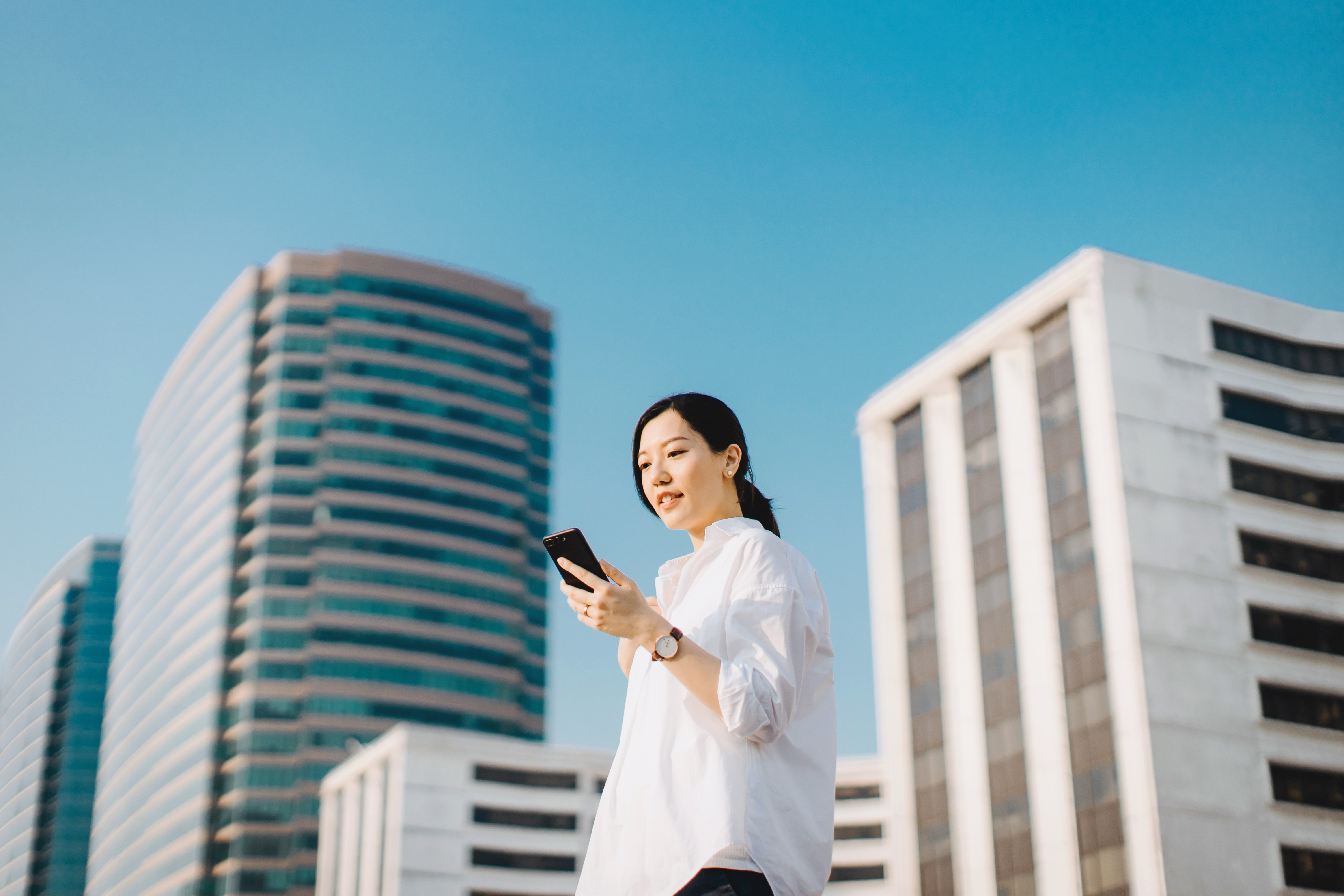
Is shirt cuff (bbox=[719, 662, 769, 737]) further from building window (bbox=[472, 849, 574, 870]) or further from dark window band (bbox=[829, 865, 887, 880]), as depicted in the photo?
dark window band (bbox=[829, 865, 887, 880])

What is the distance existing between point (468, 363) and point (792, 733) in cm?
13267

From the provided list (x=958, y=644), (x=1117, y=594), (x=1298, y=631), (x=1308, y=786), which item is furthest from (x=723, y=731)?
(x=958, y=644)

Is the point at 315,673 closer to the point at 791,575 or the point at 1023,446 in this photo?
the point at 1023,446

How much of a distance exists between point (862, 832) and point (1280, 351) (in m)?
50.6

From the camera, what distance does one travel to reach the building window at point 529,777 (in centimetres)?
8588

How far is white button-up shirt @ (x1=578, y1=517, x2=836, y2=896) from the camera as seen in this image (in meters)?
3.20

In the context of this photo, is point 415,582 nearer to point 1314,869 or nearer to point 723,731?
point 1314,869

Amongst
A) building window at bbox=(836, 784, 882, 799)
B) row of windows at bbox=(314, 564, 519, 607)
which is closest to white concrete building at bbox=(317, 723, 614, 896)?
building window at bbox=(836, 784, 882, 799)

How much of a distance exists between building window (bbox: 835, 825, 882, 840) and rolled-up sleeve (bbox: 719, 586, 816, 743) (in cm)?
9291

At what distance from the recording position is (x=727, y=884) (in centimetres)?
312

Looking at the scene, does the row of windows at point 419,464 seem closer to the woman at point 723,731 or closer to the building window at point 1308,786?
the building window at point 1308,786

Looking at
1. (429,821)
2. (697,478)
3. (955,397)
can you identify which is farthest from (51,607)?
(697,478)

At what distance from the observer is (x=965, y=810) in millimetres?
52625

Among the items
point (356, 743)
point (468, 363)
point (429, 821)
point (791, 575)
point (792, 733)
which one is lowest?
point (792, 733)
